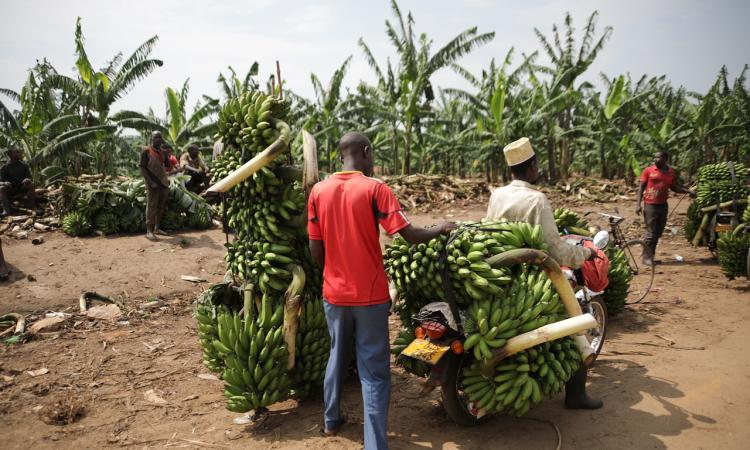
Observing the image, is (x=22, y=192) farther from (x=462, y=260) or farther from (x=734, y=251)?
(x=734, y=251)

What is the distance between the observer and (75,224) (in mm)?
10438

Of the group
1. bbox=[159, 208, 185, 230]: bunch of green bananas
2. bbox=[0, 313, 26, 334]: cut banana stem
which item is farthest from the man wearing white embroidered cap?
bbox=[159, 208, 185, 230]: bunch of green bananas

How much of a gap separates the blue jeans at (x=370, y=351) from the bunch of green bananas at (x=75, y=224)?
362 inches

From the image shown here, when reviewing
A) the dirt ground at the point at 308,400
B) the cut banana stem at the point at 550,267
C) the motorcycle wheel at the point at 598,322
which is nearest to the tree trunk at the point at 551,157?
the dirt ground at the point at 308,400

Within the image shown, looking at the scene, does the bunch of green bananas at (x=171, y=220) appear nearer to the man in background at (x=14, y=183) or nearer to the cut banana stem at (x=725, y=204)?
the man in background at (x=14, y=183)

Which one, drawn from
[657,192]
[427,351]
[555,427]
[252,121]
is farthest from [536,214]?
[657,192]

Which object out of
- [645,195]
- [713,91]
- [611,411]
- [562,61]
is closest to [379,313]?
[611,411]

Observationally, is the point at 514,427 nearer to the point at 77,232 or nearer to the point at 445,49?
the point at 77,232

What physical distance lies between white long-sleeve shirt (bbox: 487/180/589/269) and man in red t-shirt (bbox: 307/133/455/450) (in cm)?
86

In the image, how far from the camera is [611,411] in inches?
156

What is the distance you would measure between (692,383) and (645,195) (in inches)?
220

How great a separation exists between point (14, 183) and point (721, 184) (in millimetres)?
14877

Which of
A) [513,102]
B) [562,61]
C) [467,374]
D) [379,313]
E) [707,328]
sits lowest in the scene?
[707,328]

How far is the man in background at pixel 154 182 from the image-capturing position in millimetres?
9789
